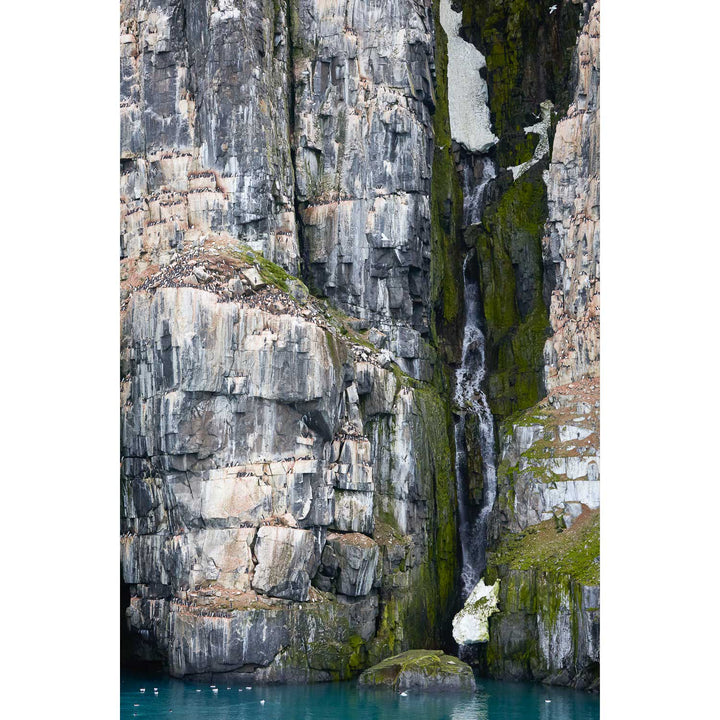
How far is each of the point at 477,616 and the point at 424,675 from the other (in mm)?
7763

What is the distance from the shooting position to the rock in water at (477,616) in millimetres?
76812

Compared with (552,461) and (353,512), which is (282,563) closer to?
(353,512)

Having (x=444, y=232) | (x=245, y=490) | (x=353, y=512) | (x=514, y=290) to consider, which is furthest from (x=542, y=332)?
(x=245, y=490)

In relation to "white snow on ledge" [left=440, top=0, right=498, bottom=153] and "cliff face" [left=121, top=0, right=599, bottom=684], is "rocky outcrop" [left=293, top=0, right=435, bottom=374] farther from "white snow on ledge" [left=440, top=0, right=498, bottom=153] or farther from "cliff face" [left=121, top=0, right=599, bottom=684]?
"white snow on ledge" [left=440, top=0, right=498, bottom=153]

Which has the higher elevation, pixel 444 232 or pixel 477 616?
pixel 444 232

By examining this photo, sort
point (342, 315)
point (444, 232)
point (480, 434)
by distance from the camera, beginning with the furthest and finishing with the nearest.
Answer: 1. point (444, 232)
2. point (480, 434)
3. point (342, 315)

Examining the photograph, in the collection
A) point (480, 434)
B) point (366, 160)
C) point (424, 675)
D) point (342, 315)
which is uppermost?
point (366, 160)

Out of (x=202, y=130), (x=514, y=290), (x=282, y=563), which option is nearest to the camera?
(x=282, y=563)

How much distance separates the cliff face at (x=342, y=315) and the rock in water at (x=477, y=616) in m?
0.86

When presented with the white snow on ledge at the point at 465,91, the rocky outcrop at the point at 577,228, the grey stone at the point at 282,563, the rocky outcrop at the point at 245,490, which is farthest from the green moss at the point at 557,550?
the white snow on ledge at the point at 465,91

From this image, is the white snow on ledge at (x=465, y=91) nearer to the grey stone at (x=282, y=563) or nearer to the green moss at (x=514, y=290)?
the green moss at (x=514, y=290)

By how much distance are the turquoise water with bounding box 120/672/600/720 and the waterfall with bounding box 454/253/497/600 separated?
13.3 meters

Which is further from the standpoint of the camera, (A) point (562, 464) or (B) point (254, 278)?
(B) point (254, 278)

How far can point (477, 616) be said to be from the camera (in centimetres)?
7725
